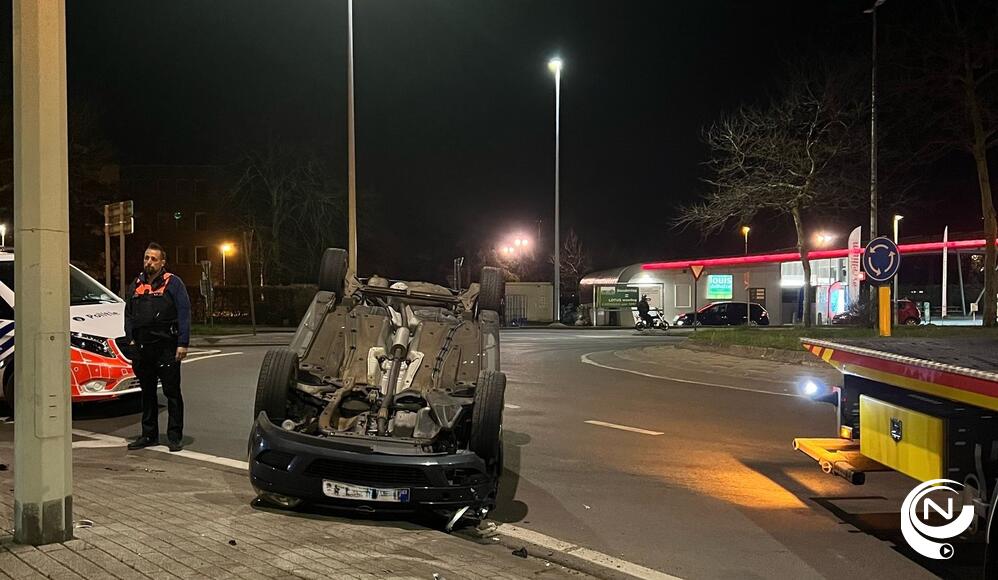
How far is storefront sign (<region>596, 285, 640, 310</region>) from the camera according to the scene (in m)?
40.2

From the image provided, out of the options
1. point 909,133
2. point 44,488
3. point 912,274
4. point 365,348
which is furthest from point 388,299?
point 912,274

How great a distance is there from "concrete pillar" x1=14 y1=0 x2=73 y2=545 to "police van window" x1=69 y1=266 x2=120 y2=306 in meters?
5.83

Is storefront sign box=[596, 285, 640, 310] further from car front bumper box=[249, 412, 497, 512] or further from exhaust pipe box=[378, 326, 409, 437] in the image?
car front bumper box=[249, 412, 497, 512]

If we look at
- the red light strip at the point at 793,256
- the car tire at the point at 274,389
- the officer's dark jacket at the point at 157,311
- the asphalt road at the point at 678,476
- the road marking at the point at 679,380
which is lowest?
the road marking at the point at 679,380

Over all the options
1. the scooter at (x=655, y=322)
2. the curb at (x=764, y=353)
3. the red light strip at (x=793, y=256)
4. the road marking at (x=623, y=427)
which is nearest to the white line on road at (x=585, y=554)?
the road marking at (x=623, y=427)

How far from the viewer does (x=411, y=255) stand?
238ft

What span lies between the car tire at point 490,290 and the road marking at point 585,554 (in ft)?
6.55

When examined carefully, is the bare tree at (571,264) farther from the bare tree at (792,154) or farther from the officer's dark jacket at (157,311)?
the officer's dark jacket at (157,311)

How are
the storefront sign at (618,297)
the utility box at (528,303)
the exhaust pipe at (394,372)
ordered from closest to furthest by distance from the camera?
1. the exhaust pipe at (394,372)
2. the storefront sign at (618,297)
3. the utility box at (528,303)

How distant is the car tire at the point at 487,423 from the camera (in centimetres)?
547

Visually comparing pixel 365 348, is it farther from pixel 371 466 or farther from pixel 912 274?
pixel 912 274

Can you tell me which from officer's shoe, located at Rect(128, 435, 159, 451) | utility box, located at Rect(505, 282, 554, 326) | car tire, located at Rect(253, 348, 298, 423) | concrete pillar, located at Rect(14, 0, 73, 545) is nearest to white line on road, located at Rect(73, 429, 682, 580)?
car tire, located at Rect(253, 348, 298, 423)

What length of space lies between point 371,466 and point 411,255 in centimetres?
6798

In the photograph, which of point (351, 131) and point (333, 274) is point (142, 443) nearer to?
point (333, 274)
